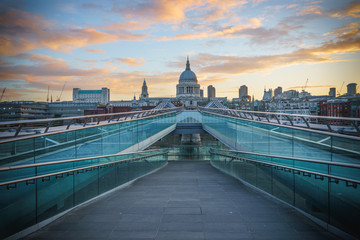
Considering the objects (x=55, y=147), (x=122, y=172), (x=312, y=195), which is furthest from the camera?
(x=122, y=172)

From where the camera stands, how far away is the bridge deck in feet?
17.9

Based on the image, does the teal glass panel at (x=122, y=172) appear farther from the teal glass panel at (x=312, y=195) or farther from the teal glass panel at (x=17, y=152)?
the teal glass panel at (x=312, y=195)

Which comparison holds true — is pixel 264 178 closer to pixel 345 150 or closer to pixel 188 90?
pixel 345 150

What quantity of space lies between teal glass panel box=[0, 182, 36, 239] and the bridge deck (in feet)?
1.11

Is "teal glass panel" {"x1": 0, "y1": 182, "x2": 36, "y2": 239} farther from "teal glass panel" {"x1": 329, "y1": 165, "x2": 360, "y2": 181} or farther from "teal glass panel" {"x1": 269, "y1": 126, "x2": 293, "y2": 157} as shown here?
"teal glass panel" {"x1": 269, "y1": 126, "x2": 293, "y2": 157}

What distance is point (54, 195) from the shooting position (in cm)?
665

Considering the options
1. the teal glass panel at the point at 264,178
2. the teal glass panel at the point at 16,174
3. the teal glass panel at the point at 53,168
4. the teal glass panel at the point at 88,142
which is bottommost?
the teal glass panel at the point at 264,178

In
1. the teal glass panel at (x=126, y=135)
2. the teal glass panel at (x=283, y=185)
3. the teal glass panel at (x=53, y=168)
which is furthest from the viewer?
the teal glass panel at (x=126, y=135)

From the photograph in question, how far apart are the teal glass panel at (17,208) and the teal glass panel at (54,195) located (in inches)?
7.5

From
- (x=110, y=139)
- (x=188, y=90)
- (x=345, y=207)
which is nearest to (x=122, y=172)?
(x=110, y=139)

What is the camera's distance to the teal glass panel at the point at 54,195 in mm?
6185

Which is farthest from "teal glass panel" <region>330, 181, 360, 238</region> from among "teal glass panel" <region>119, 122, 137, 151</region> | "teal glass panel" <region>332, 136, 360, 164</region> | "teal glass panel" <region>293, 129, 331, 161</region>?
"teal glass panel" <region>119, 122, 137, 151</region>

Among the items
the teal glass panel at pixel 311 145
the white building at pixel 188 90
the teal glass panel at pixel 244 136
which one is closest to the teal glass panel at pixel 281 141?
the teal glass panel at pixel 311 145

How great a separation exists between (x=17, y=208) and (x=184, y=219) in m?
3.32
